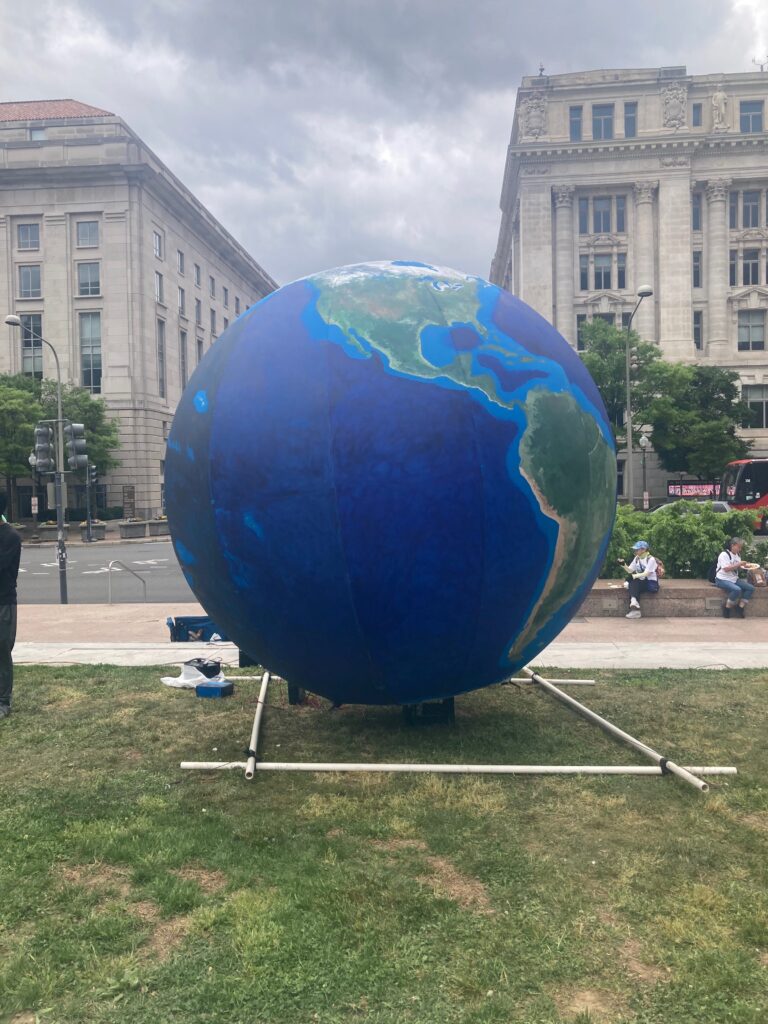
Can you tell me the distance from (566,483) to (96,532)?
44.4m

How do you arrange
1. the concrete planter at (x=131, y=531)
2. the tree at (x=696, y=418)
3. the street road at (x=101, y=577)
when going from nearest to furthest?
the street road at (x=101, y=577) → the concrete planter at (x=131, y=531) → the tree at (x=696, y=418)

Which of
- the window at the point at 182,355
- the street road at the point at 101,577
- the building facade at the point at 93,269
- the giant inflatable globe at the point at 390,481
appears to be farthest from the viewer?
the window at the point at 182,355

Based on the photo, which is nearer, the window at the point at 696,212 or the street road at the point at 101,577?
the street road at the point at 101,577

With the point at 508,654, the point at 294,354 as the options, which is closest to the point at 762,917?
the point at 508,654

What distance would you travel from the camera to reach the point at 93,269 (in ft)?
175

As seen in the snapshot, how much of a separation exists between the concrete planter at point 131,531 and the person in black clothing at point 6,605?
3684 cm

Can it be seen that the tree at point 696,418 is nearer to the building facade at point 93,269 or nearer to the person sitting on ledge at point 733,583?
the building facade at point 93,269

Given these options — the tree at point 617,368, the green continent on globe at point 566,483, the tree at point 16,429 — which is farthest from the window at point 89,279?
the green continent on globe at point 566,483

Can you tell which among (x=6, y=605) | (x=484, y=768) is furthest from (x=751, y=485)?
(x=6, y=605)

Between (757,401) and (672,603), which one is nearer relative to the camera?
(672,603)

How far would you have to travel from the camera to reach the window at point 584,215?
6103 cm

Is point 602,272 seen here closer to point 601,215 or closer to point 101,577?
point 601,215

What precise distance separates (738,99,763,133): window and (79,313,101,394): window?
52.1 meters

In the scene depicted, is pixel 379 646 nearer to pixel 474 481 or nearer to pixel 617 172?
pixel 474 481
